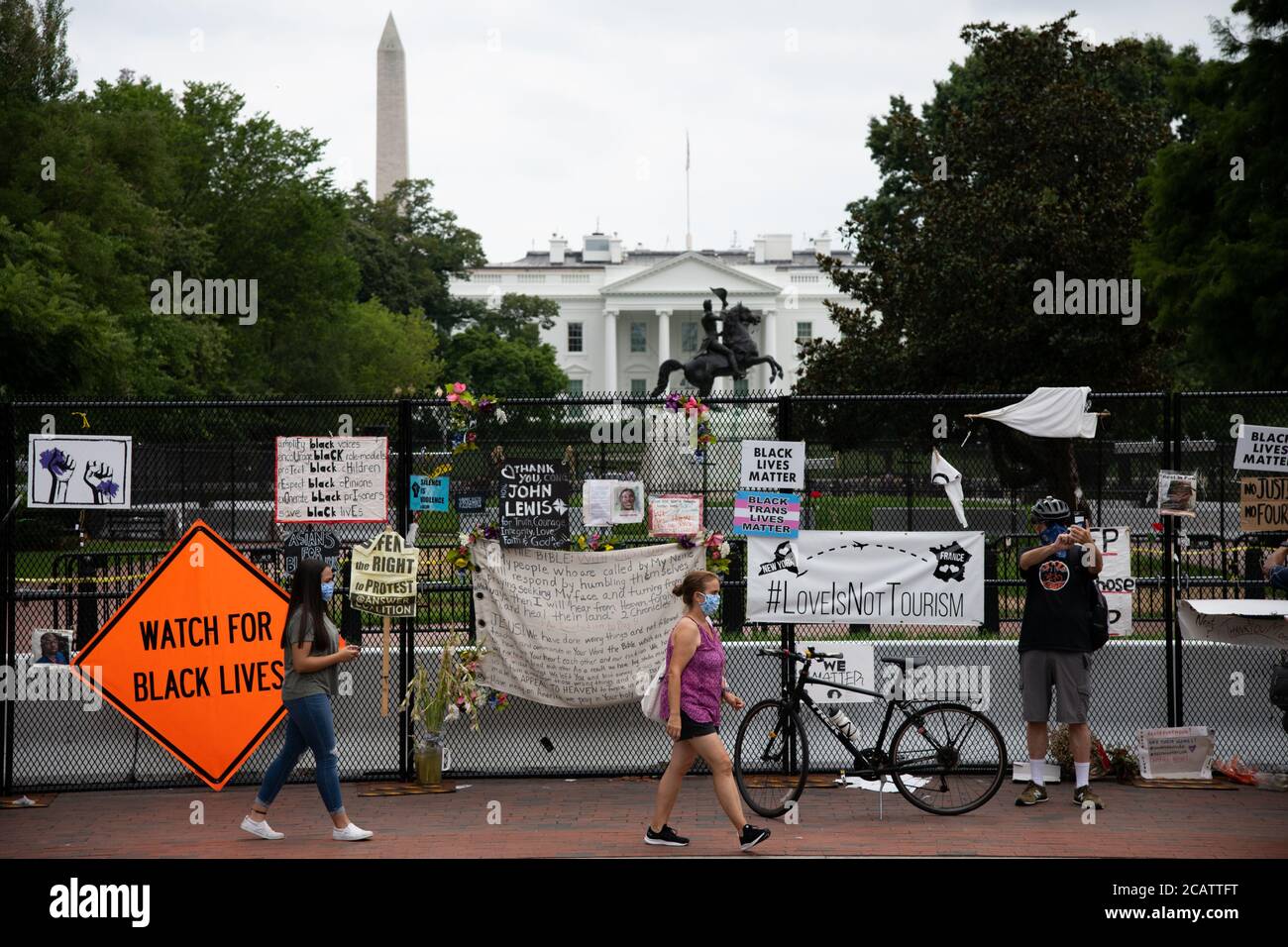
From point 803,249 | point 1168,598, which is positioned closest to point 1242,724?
point 1168,598

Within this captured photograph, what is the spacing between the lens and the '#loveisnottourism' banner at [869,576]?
10328mm

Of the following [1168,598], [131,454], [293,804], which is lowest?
[293,804]

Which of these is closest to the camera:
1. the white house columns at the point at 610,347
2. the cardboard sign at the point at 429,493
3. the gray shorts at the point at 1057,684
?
the gray shorts at the point at 1057,684

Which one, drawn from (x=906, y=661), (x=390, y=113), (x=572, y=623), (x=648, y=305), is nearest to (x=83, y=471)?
(x=572, y=623)

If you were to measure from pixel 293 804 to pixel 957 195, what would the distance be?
89.6ft

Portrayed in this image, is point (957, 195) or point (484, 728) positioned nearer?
point (484, 728)

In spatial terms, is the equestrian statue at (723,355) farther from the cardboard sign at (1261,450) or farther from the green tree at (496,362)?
the green tree at (496,362)

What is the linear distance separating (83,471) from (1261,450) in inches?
327

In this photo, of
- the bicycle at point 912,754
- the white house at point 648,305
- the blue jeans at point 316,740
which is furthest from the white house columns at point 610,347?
the blue jeans at point 316,740

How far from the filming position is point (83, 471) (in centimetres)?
1014

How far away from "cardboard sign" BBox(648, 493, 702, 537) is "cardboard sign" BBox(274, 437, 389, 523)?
1.90 meters

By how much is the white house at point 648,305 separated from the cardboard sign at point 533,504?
99476 mm
